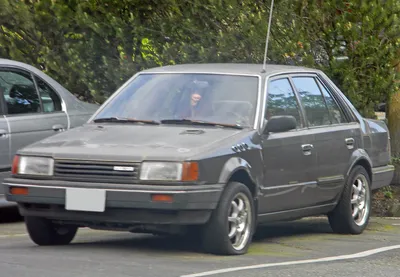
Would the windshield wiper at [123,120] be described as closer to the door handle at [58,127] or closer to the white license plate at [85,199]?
the white license plate at [85,199]

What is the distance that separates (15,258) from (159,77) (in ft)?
8.28

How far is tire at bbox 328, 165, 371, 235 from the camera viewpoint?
11.1 metres

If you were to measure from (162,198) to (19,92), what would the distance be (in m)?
3.85

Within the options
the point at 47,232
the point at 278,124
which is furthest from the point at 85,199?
the point at 278,124

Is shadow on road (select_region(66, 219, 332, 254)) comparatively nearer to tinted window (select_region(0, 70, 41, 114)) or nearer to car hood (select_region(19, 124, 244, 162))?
car hood (select_region(19, 124, 244, 162))

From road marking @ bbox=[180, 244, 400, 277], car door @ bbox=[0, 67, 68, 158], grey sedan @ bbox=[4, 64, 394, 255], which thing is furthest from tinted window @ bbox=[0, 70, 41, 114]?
road marking @ bbox=[180, 244, 400, 277]

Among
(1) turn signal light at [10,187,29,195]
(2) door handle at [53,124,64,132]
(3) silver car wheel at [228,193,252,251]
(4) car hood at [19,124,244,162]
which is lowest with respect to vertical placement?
(3) silver car wheel at [228,193,252,251]

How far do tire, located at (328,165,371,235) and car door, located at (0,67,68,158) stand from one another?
2959 mm

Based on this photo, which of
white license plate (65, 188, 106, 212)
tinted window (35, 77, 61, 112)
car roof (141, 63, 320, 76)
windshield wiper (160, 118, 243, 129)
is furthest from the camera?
tinted window (35, 77, 61, 112)

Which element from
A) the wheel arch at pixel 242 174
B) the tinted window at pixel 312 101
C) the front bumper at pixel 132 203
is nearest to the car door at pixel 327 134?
the tinted window at pixel 312 101

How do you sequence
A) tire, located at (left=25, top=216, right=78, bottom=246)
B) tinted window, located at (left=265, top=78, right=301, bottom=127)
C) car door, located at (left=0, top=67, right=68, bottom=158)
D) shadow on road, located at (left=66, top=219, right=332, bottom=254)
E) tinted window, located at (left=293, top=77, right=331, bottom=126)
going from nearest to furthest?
tire, located at (left=25, top=216, right=78, bottom=246)
shadow on road, located at (left=66, top=219, right=332, bottom=254)
tinted window, located at (left=265, top=78, right=301, bottom=127)
tinted window, located at (left=293, top=77, right=331, bottom=126)
car door, located at (left=0, top=67, right=68, bottom=158)

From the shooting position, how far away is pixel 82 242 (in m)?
10.1

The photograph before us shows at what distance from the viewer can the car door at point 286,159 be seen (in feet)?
32.3

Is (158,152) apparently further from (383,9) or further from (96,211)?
(383,9)
